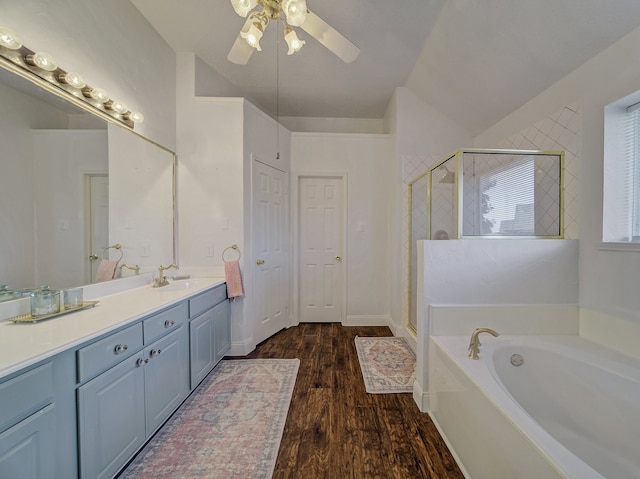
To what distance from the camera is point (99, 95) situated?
5.15 feet

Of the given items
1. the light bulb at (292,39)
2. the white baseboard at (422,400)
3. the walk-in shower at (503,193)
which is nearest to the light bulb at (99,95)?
the light bulb at (292,39)

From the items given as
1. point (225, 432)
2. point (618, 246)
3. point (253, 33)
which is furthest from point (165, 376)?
point (618, 246)

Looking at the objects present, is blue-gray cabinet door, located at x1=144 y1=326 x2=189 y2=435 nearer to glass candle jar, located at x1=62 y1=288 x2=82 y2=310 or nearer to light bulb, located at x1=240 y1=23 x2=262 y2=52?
glass candle jar, located at x1=62 y1=288 x2=82 y2=310

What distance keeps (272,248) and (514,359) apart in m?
2.27

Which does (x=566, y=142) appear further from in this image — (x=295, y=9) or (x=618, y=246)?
(x=295, y=9)

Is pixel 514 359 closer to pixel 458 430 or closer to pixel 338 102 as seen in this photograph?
pixel 458 430

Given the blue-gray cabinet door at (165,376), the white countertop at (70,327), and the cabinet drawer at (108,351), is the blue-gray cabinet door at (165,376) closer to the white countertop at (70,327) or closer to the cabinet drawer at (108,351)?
the cabinet drawer at (108,351)

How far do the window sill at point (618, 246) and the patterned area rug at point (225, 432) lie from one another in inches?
88.7

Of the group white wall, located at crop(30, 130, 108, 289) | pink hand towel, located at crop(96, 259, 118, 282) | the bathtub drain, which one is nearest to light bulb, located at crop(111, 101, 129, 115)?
white wall, located at crop(30, 130, 108, 289)

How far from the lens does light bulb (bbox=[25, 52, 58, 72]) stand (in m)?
1.23

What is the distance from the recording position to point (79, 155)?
4.81 ft

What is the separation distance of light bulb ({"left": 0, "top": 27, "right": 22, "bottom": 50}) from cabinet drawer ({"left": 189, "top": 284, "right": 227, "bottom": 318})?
158cm

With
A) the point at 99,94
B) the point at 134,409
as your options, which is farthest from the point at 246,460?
the point at 99,94

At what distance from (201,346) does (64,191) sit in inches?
52.0
